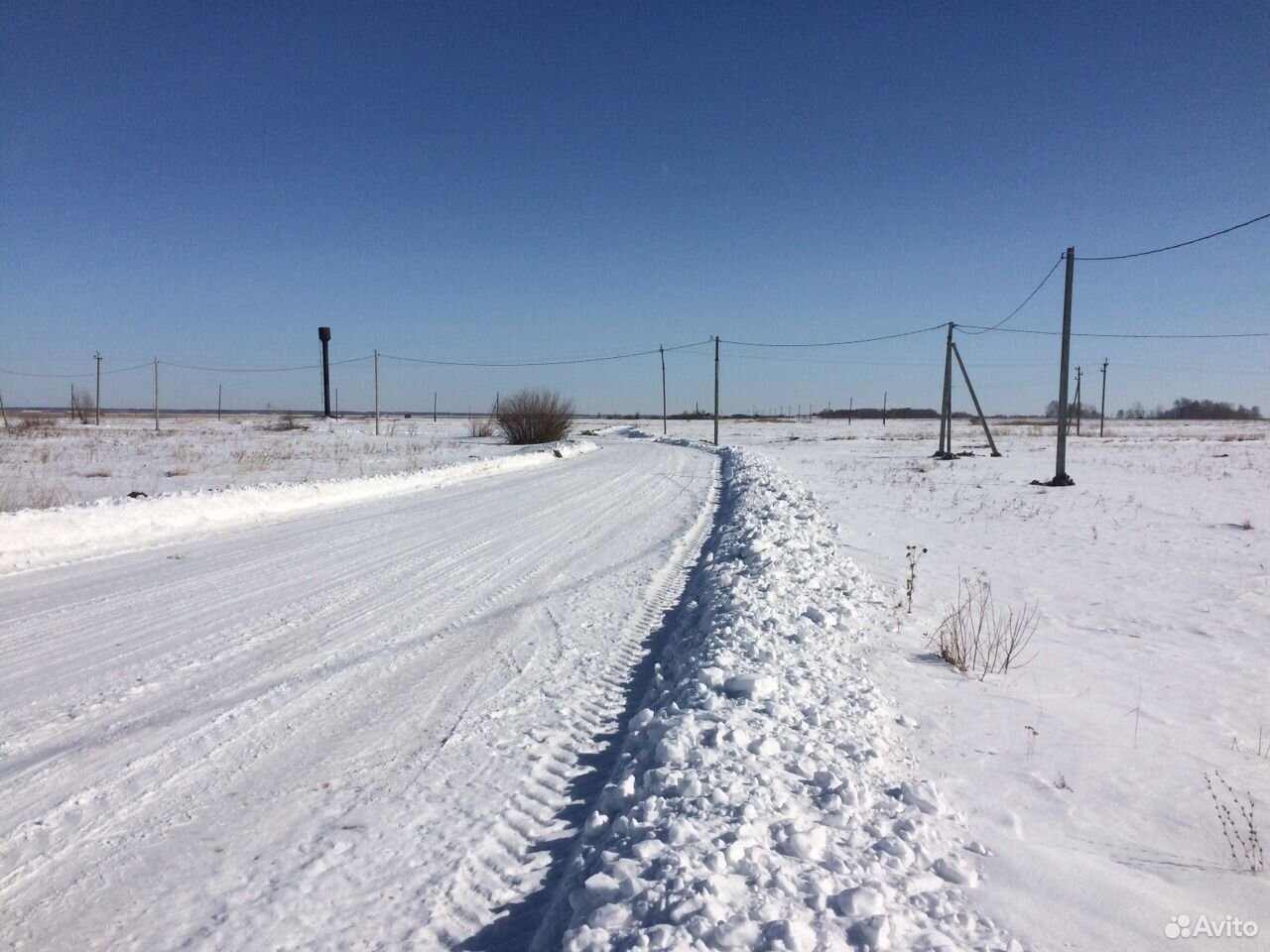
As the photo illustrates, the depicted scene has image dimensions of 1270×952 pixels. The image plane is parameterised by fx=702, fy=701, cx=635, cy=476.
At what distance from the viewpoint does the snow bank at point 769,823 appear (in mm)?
2311

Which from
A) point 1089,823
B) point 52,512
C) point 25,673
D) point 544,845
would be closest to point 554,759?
point 544,845

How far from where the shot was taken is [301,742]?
3781mm

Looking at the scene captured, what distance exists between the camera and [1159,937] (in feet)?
8.16

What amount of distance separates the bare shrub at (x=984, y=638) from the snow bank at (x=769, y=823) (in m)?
0.87

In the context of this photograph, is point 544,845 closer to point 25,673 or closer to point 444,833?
point 444,833

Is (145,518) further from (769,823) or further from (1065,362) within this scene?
(1065,362)

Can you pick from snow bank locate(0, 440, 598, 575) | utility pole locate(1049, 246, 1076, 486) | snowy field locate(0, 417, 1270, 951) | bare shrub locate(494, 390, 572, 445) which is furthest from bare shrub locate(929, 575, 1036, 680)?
bare shrub locate(494, 390, 572, 445)

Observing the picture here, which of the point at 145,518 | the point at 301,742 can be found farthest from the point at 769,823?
the point at 145,518

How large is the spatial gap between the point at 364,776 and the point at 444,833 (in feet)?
2.33

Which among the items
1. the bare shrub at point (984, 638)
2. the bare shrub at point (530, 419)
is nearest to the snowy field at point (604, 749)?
the bare shrub at point (984, 638)

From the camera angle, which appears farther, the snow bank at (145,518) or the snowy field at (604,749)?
the snow bank at (145,518)

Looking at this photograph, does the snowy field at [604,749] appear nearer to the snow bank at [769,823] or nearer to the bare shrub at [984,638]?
the snow bank at [769,823]

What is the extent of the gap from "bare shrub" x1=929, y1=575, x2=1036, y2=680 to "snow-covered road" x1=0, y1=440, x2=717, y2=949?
244 cm

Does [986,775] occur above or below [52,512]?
below
